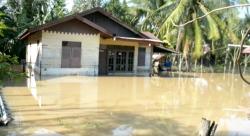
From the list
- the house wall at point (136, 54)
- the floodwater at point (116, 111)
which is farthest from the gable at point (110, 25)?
the floodwater at point (116, 111)

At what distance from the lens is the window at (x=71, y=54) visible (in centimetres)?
1977

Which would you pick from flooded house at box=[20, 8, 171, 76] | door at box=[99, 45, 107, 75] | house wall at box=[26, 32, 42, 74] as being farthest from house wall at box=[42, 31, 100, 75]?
door at box=[99, 45, 107, 75]

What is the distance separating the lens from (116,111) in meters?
9.50

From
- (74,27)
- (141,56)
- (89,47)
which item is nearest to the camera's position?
(74,27)

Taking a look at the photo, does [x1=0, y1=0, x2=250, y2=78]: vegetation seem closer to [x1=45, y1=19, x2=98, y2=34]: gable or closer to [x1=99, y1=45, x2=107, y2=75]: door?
[x1=45, y1=19, x2=98, y2=34]: gable

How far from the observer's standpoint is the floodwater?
736 cm

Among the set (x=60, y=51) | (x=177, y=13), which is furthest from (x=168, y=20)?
(x=60, y=51)

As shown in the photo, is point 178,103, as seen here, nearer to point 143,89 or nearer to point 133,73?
point 143,89

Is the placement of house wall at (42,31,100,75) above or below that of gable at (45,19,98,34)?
below

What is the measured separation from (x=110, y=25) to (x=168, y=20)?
12.8 ft

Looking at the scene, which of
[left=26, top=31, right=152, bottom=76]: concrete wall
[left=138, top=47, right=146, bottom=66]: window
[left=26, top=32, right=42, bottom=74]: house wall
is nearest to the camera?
[left=26, top=31, right=152, bottom=76]: concrete wall

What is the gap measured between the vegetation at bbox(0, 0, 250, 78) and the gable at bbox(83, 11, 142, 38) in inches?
113

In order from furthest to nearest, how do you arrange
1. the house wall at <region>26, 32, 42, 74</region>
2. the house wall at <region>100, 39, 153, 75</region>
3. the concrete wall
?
the house wall at <region>100, 39, 153, 75</region> → the house wall at <region>26, 32, 42, 74</region> → the concrete wall

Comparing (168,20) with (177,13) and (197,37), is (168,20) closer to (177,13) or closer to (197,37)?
(177,13)
